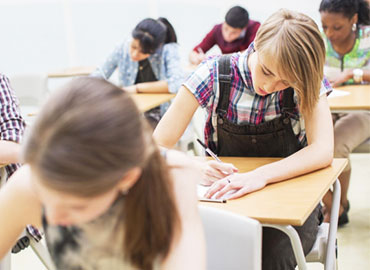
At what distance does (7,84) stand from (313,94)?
3.79 feet

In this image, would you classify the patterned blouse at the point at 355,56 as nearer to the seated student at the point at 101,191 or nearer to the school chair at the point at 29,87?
the school chair at the point at 29,87

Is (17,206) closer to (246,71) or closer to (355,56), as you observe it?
(246,71)

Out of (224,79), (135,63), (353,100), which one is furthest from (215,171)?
(135,63)

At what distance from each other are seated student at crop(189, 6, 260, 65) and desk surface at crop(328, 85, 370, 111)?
5.74 ft

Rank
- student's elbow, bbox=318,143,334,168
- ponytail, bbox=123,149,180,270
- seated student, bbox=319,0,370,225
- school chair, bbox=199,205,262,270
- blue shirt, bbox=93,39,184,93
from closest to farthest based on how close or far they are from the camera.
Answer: ponytail, bbox=123,149,180,270, school chair, bbox=199,205,262,270, student's elbow, bbox=318,143,334,168, seated student, bbox=319,0,370,225, blue shirt, bbox=93,39,184,93

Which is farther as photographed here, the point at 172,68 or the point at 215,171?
the point at 172,68

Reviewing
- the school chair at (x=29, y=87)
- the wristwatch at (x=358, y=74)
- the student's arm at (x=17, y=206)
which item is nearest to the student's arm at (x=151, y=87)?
the school chair at (x=29, y=87)

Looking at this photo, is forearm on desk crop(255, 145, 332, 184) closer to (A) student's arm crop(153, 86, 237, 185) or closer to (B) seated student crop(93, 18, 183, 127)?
(A) student's arm crop(153, 86, 237, 185)

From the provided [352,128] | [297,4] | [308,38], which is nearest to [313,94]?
[308,38]

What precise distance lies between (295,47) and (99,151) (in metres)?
1.10

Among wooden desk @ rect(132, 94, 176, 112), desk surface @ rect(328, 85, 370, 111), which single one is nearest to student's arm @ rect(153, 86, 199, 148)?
desk surface @ rect(328, 85, 370, 111)

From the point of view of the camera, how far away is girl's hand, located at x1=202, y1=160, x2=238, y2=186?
1.88 metres

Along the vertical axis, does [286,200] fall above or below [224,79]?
below

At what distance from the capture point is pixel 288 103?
6.78ft
